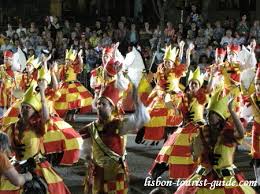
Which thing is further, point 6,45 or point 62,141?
point 6,45

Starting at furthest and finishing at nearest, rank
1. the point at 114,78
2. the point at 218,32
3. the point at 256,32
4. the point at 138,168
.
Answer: the point at 218,32
the point at 256,32
the point at 138,168
the point at 114,78

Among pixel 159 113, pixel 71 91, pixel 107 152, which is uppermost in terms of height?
pixel 107 152

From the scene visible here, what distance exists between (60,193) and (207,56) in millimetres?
11705

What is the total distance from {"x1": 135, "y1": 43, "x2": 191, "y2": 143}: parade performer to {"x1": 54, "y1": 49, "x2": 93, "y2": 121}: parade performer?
107 inches

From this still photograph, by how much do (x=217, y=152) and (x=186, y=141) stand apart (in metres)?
2.21

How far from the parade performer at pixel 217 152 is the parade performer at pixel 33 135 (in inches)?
48.5

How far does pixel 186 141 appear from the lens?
8188 millimetres

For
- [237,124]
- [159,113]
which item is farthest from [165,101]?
[237,124]

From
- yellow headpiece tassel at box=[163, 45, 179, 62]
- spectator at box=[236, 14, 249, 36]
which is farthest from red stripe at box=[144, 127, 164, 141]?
spectator at box=[236, 14, 249, 36]

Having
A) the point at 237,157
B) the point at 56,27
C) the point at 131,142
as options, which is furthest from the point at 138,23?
the point at 237,157

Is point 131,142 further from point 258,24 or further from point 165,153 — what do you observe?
point 258,24

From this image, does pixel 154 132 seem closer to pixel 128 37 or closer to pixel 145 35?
pixel 128 37

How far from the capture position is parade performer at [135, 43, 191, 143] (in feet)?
34.6

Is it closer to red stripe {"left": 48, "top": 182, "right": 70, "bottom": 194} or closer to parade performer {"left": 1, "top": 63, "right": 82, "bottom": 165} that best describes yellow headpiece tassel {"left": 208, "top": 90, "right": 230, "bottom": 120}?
red stripe {"left": 48, "top": 182, "right": 70, "bottom": 194}
